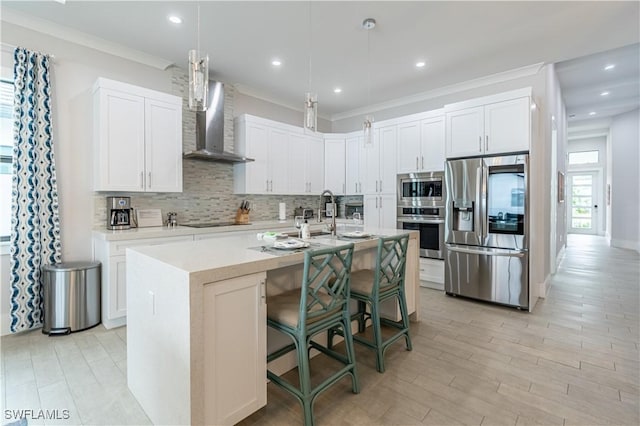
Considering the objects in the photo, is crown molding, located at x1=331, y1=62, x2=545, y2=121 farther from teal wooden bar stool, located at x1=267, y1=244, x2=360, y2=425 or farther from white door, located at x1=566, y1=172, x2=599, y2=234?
white door, located at x1=566, y1=172, x2=599, y2=234

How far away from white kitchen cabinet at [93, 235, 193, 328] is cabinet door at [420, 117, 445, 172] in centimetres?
383

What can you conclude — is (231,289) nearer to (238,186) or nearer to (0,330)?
(0,330)

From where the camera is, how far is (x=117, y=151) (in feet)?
10.8

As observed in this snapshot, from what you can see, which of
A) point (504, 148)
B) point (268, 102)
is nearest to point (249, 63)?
point (268, 102)

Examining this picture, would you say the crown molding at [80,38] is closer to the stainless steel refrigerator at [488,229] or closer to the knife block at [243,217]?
Result: the knife block at [243,217]

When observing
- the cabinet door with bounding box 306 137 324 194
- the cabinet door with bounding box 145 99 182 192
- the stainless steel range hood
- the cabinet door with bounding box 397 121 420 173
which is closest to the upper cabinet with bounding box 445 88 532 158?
the cabinet door with bounding box 397 121 420 173

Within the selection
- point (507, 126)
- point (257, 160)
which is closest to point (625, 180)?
point (507, 126)

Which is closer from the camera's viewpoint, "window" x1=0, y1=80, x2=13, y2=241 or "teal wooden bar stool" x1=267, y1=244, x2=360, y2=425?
"teal wooden bar stool" x1=267, y1=244, x2=360, y2=425

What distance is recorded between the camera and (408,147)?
185 inches

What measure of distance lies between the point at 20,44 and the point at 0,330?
108 inches

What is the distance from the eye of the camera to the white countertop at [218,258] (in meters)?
1.49

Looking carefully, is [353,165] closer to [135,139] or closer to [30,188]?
[135,139]

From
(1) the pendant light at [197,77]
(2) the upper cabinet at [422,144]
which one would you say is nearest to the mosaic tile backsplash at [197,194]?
(1) the pendant light at [197,77]

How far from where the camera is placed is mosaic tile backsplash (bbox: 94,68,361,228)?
3797mm
